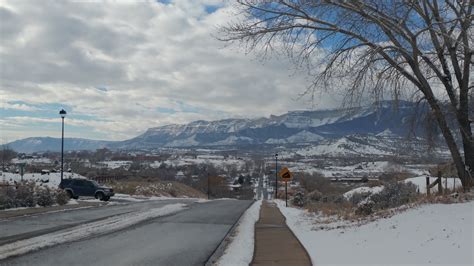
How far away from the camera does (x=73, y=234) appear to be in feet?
49.6

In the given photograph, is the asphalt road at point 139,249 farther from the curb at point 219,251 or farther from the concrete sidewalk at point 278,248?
the concrete sidewalk at point 278,248

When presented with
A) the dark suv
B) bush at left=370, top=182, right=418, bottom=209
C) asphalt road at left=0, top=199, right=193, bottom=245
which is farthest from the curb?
the dark suv

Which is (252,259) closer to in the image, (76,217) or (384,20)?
(384,20)

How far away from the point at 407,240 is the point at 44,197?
20.3 m

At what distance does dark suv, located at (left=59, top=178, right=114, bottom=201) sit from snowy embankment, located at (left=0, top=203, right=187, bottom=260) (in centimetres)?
1405

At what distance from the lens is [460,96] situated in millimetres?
17297

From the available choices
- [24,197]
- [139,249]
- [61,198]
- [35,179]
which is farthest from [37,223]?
[35,179]

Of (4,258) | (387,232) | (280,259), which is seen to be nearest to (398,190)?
(387,232)

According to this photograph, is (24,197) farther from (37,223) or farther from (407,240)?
(407,240)

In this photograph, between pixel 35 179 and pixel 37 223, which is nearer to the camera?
pixel 37 223

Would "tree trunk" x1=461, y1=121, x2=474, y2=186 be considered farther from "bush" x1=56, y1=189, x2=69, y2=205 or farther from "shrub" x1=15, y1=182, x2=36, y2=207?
"bush" x1=56, y1=189, x2=69, y2=205

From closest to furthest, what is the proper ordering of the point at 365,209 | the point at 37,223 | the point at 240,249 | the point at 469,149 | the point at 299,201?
the point at 240,249
the point at 469,149
the point at 37,223
the point at 365,209
the point at 299,201

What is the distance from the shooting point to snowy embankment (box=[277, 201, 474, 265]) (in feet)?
30.6

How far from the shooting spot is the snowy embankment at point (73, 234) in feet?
39.3
